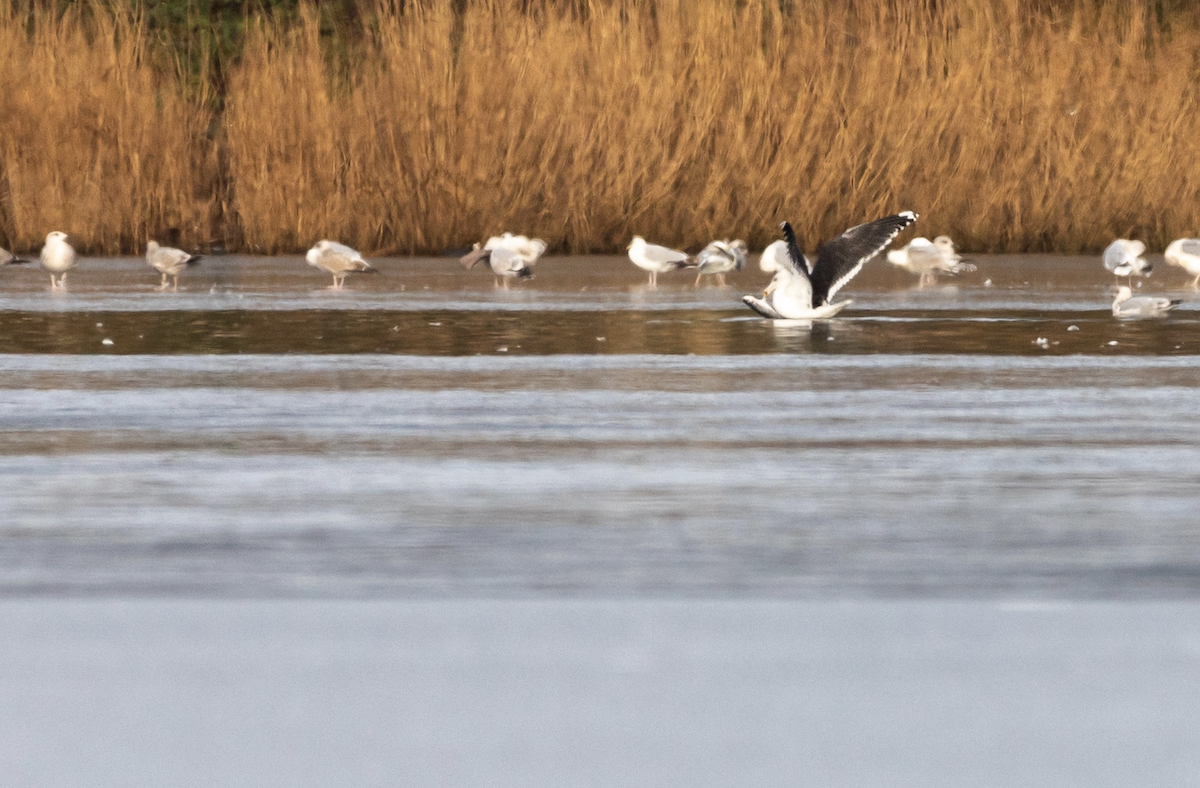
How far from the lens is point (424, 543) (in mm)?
3891

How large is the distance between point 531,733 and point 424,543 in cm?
128

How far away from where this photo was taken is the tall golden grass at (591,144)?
15641 millimetres

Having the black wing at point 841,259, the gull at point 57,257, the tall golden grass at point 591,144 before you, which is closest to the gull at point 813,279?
the black wing at point 841,259

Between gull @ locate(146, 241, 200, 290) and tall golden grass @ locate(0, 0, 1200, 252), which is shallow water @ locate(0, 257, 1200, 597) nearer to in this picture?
gull @ locate(146, 241, 200, 290)

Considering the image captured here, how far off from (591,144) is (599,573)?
12.2m

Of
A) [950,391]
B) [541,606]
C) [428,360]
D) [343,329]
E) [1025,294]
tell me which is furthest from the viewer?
[1025,294]

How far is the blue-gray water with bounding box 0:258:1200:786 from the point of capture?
2604 mm

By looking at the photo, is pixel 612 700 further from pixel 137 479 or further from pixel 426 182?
pixel 426 182

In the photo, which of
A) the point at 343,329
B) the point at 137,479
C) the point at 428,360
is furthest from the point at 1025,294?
the point at 137,479

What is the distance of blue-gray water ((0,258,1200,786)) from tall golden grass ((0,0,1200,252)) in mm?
8164

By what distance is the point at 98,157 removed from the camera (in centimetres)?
1562

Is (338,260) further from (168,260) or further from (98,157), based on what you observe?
(98,157)

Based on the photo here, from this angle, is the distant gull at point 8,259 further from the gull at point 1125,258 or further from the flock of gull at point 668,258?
the gull at point 1125,258

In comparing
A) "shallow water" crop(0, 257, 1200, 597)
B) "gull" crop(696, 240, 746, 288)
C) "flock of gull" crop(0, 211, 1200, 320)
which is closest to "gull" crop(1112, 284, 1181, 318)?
"shallow water" crop(0, 257, 1200, 597)
